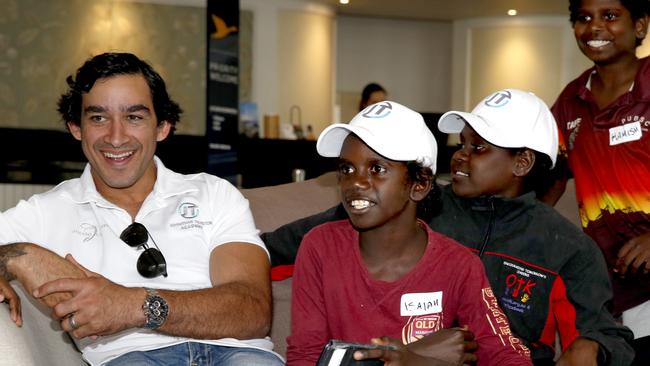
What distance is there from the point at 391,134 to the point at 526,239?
0.55 metres

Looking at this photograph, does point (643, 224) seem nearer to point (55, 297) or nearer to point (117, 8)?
point (55, 297)

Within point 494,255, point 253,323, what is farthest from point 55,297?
point 494,255

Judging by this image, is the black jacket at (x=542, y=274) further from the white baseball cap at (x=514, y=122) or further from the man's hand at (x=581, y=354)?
the white baseball cap at (x=514, y=122)

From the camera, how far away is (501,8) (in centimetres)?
1361

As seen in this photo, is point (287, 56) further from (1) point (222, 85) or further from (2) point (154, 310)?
(2) point (154, 310)

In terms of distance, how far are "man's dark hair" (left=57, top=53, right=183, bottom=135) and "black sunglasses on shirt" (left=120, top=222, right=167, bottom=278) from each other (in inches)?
14.1

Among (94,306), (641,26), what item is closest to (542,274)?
(641,26)

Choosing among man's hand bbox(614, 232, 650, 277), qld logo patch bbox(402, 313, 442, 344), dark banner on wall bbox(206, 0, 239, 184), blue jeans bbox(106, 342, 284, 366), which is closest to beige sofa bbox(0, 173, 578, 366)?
blue jeans bbox(106, 342, 284, 366)

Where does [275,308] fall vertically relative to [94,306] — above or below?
below

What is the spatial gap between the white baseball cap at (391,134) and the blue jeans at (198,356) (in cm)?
56

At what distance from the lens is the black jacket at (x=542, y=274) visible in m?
2.38

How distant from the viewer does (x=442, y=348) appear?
2039mm

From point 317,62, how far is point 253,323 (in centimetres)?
1095

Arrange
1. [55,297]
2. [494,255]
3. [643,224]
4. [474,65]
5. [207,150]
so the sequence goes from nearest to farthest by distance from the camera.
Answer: [55,297] → [494,255] → [643,224] → [207,150] → [474,65]
